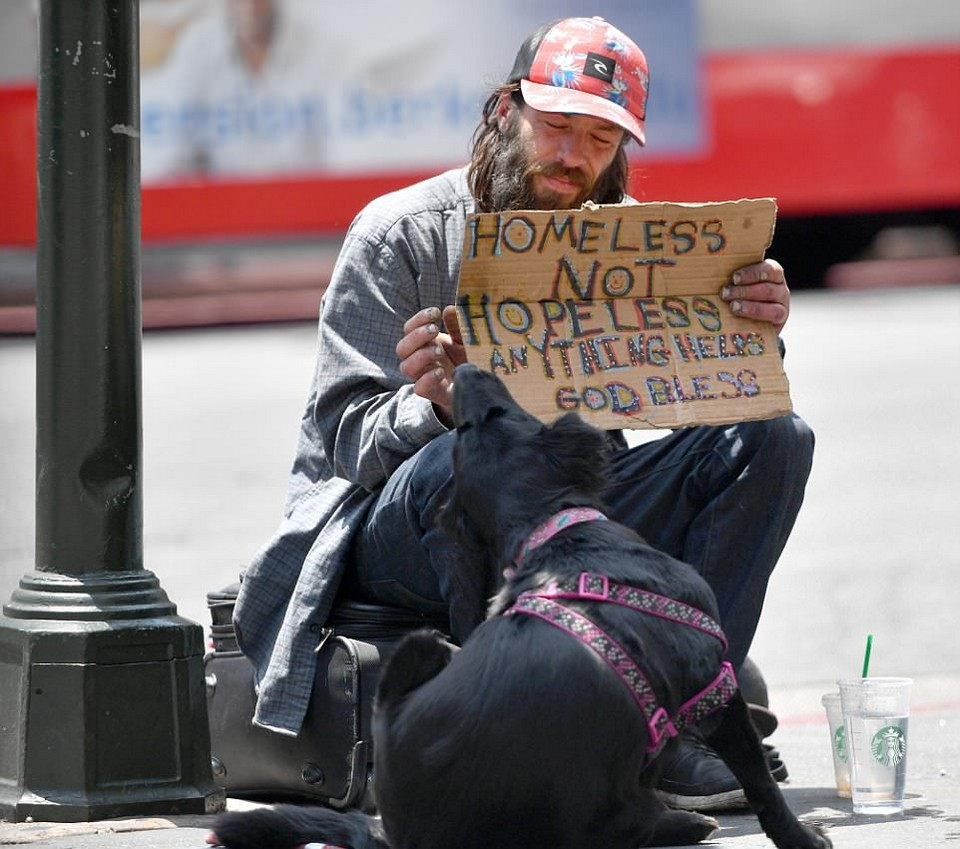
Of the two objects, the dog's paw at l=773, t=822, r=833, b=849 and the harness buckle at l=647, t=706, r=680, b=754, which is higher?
the harness buckle at l=647, t=706, r=680, b=754

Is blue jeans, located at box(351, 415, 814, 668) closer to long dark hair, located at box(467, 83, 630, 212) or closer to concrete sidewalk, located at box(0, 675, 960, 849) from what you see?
concrete sidewalk, located at box(0, 675, 960, 849)

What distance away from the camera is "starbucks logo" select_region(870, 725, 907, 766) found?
331 centimetres

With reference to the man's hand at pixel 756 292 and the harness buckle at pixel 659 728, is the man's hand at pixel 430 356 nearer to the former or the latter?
the man's hand at pixel 756 292

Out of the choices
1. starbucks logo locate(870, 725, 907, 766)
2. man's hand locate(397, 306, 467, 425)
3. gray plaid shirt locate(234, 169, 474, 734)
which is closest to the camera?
man's hand locate(397, 306, 467, 425)

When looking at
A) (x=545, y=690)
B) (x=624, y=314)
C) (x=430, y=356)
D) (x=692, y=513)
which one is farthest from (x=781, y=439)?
(x=545, y=690)

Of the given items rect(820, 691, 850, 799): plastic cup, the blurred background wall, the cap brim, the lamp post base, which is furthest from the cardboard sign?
the blurred background wall

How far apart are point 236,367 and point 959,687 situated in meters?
7.27

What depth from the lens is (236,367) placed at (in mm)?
11320

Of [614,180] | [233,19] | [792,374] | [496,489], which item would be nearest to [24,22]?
[233,19]

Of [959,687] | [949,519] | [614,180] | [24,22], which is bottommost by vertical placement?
[959,687]

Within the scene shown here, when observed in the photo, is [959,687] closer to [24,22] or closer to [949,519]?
[949,519]

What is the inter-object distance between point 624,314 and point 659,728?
107cm

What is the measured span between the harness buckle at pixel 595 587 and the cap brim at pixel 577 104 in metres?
1.27

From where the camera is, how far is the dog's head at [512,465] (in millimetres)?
2752
